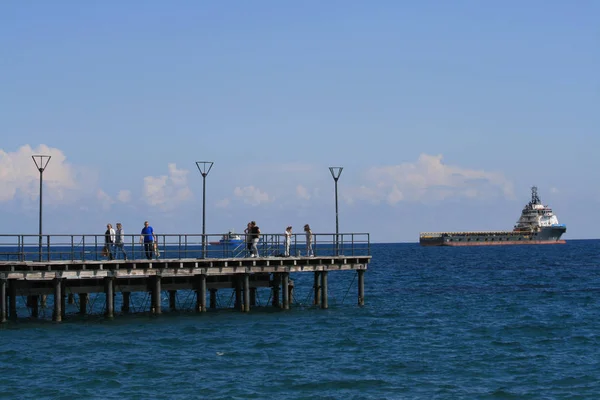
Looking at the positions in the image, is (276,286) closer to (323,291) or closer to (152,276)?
(323,291)

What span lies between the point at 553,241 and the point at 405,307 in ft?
509

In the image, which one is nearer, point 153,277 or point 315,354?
point 315,354

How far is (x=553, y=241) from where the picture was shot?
194625 mm

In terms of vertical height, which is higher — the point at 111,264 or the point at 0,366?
the point at 111,264

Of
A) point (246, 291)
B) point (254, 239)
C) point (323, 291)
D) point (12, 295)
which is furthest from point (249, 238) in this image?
point (12, 295)

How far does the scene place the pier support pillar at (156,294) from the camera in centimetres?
3853

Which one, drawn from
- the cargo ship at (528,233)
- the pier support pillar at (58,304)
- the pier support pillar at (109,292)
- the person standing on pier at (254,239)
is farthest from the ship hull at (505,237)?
the pier support pillar at (58,304)

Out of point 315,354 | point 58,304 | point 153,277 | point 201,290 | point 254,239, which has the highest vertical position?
point 254,239

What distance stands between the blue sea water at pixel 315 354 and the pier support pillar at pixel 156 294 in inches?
21.4

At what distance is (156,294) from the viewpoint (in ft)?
128

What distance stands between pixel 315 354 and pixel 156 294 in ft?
35.1

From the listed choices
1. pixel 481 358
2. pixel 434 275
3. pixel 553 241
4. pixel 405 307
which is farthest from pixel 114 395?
pixel 553 241

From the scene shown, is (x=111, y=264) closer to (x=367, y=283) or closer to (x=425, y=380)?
(x=425, y=380)

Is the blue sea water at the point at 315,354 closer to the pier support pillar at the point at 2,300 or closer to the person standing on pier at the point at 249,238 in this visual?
the pier support pillar at the point at 2,300
